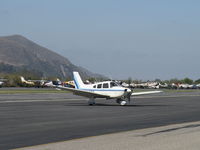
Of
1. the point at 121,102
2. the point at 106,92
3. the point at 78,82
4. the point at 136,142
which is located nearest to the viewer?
the point at 136,142

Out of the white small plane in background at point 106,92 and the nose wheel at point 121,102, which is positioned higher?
the white small plane in background at point 106,92

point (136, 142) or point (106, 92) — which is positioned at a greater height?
point (106, 92)

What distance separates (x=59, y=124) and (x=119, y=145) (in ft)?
25.5

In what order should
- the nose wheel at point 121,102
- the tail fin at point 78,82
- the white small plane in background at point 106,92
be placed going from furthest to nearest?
the tail fin at point 78,82 → the nose wheel at point 121,102 → the white small plane in background at point 106,92

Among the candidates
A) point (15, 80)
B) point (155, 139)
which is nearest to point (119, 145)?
→ point (155, 139)

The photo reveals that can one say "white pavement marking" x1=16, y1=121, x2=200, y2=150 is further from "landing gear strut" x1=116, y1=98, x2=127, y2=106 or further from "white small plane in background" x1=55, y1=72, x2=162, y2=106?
"landing gear strut" x1=116, y1=98, x2=127, y2=106

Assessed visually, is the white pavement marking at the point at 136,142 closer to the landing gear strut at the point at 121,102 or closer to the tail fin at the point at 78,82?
the landing gear strut at the point at 121,102

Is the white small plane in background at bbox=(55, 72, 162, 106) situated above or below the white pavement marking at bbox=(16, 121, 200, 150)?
above

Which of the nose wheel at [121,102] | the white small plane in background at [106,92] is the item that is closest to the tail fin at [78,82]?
the white small plane in background at [106,92]

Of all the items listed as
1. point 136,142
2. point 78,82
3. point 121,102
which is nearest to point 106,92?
point 121,102

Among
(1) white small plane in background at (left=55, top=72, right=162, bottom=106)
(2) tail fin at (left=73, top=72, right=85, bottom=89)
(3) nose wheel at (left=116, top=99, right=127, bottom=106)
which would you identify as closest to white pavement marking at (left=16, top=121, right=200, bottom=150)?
(1) white small plane in background at (left=55, top=72, right=162, bottom=106)

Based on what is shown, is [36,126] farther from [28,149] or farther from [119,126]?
[28,149]

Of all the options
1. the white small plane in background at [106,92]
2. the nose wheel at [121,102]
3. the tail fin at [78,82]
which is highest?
the tail fin at [78,82]

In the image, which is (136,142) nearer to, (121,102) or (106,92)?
(106,92)
